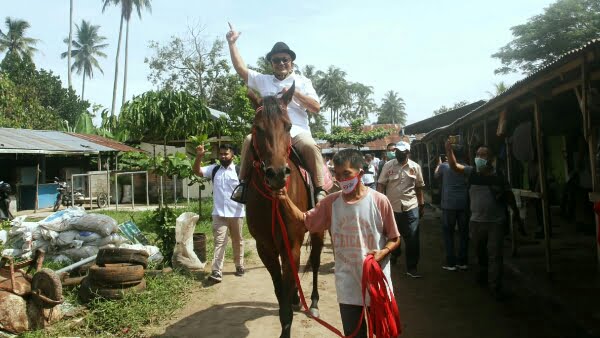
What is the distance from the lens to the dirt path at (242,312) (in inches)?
175

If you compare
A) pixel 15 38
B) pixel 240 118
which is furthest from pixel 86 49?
pixel 240 118

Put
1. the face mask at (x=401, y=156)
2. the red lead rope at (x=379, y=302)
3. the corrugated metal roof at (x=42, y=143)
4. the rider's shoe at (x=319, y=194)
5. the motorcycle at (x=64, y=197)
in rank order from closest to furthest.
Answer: the red lead rope at (x=379, y=302) → the rider's shoe at (x=319, y=194) → the face mask at (x=401, y=156) → the corrugated metal roof at (x=42, y=143) → the motorcycle at (x=64, y=197)

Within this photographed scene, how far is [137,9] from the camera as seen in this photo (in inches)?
1615

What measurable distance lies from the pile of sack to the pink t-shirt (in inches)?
155

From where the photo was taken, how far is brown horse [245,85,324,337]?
→ 3.27 metres

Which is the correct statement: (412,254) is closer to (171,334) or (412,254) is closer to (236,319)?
(236,319)

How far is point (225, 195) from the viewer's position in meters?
6.43

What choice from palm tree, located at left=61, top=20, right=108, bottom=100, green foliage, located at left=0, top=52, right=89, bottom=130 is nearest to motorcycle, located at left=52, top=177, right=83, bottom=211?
green foliage, located at left=0, top=52, right=89, bottom=130

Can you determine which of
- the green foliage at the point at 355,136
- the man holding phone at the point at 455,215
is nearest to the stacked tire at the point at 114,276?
the man holding phone at the point at 455,215

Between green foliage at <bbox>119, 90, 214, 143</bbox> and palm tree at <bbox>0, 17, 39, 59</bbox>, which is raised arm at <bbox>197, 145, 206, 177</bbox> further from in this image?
palm tree at <bbox>0, 17, 39, 59</bbox>

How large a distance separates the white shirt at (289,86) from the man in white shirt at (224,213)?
1.93 m

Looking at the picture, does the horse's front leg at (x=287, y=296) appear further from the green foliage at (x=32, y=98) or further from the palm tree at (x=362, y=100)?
the palm tree at (x=362, y=100)

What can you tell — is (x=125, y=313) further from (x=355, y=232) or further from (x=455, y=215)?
(x=455, y=215)

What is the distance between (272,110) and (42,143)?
1564cm
